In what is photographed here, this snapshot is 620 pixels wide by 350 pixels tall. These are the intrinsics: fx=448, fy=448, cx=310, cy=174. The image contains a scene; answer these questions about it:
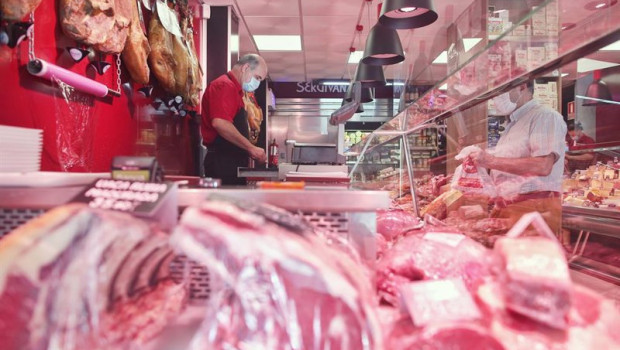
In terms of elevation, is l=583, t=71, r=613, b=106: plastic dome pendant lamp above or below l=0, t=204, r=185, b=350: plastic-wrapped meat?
above

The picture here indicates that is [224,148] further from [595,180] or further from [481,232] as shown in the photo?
[595,180]

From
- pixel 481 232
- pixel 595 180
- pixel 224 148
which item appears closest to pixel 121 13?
pixel 224 148

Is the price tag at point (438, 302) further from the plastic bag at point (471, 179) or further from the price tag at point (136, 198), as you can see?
the plastic bag at point (471, 179)

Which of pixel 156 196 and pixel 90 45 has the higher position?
pixel 90 45

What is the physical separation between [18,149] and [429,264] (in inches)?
40.8

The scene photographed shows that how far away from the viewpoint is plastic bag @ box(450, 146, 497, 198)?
8.95 ft

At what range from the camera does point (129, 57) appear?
123 inches

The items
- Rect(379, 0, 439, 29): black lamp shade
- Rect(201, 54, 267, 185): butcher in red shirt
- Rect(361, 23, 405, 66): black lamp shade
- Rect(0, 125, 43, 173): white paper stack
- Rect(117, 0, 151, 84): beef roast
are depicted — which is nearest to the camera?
Rect(0, 125, 43, 173): white paper stack

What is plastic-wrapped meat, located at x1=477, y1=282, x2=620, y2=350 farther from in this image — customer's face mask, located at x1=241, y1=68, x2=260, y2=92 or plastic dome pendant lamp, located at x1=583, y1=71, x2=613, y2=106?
plastic dome pendant lamp, located at x1=583, y1=71, x2=613, y2=106

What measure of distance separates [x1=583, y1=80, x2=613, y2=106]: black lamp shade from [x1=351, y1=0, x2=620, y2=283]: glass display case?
251 millimetres

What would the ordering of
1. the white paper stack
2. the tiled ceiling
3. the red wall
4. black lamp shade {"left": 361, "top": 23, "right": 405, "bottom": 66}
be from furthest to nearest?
the tiled ceiling < black lamp shade {"left": 361, "top": 23, "right": 405, "bottom": 66} < the red wall < the white paper stack

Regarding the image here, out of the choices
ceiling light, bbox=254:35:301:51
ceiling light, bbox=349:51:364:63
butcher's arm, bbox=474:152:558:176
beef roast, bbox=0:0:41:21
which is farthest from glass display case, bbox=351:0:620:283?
ceiling light, bbox=254:35:301:51

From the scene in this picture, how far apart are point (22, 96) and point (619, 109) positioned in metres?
7.00

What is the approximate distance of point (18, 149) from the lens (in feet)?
3.73
